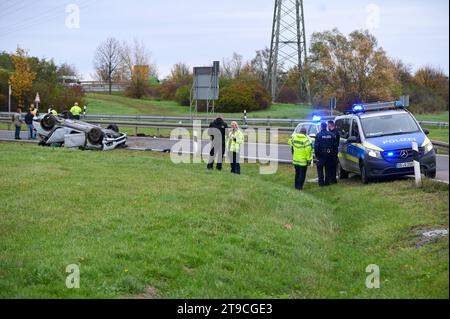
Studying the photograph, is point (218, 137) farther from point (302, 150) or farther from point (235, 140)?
point (302, 150)

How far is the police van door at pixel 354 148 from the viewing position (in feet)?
56.0

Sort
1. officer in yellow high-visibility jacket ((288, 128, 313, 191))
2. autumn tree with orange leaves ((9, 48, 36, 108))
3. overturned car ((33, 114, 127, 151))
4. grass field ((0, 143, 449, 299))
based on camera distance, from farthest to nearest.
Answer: autumn tree with orange leaves ((9, 48, 36, 108)) < overturned car ((33, 114, 127, 151)) < officer in yellow high-visibility jacket ((288, 128, 313, 191)) < grass field ((0, 143, 449, 299))

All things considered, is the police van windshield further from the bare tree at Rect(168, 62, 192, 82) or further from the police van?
the bare tree at Rect(168, 62, 192, 82)

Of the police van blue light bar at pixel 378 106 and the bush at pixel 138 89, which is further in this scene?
the bush at pixel 138 89

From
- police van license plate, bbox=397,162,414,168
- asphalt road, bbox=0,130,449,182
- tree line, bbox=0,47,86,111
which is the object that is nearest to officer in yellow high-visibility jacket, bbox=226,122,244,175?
asphalt road, bbox=0,130,449,182

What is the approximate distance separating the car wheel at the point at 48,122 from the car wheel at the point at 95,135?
243 cm

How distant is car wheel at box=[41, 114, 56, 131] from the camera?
27.9m

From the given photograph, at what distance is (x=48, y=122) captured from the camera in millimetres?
28016

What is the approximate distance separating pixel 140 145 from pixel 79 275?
22631 mm

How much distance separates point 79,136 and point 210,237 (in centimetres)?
1750

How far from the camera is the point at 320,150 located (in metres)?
17.6

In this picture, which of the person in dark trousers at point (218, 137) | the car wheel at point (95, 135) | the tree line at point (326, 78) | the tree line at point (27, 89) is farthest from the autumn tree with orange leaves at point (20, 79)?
the person in dark trousers at point (218, 137)

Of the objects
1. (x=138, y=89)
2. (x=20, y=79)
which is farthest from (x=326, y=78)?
(x=138, y=89)

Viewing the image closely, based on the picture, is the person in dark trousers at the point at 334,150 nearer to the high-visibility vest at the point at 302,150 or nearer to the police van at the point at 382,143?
the police van at the point at 382,143
